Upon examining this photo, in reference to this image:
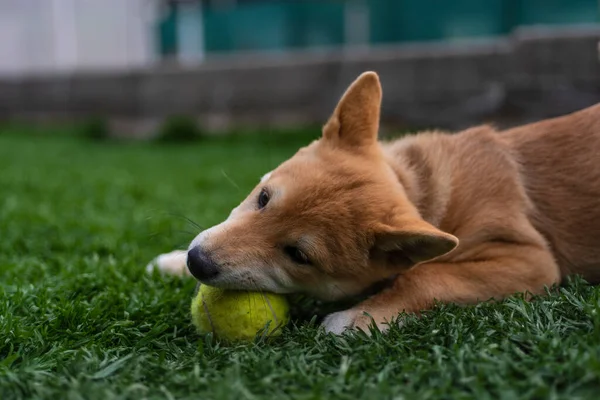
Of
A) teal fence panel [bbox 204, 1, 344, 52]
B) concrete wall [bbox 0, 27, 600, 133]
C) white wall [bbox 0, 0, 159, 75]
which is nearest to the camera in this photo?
concrete wall [bbox 0, 27, 600, 133]

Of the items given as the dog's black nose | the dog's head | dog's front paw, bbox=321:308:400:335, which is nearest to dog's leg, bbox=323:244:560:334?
dog's front paw, bbox=321:308:400:335

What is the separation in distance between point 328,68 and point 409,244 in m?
7.96

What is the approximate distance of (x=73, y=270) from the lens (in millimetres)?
3311

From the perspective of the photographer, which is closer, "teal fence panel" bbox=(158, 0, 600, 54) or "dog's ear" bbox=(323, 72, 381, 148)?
"dog's ear" bbox=(323, 72, 381, 148)

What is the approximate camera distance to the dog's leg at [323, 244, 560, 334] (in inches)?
103

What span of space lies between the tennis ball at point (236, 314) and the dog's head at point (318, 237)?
5cm

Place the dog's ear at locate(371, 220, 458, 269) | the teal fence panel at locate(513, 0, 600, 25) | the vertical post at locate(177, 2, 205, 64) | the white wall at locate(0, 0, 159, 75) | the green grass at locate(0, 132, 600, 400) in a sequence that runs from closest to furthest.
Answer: the green grass at locate(0, 132, 600, 400) → the dog's ear at locate(371, 220, 458, 269) → the teal fence panel at locate(513, 0, 600, 25) → the vertical post at locate(177, 2, 205, 64) → the white wall at locate(0, 0, 159, 75)

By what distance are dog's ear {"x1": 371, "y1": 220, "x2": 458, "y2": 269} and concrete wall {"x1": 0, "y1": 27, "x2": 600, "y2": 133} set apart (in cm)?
447

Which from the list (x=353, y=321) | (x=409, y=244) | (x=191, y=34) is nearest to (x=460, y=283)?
(x=409, y=244)

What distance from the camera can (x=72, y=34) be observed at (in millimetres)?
19188

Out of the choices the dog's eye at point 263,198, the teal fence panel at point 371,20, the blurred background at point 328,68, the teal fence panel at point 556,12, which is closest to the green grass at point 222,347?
the dog's eye at point 263,198

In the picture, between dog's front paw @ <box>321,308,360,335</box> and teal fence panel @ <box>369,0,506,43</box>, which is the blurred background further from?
dog's front paw @ <box>321,308,360,335</box>

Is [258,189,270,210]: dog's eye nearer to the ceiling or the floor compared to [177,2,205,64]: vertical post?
nearer to the floor

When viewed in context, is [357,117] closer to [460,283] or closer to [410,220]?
[410,220]
